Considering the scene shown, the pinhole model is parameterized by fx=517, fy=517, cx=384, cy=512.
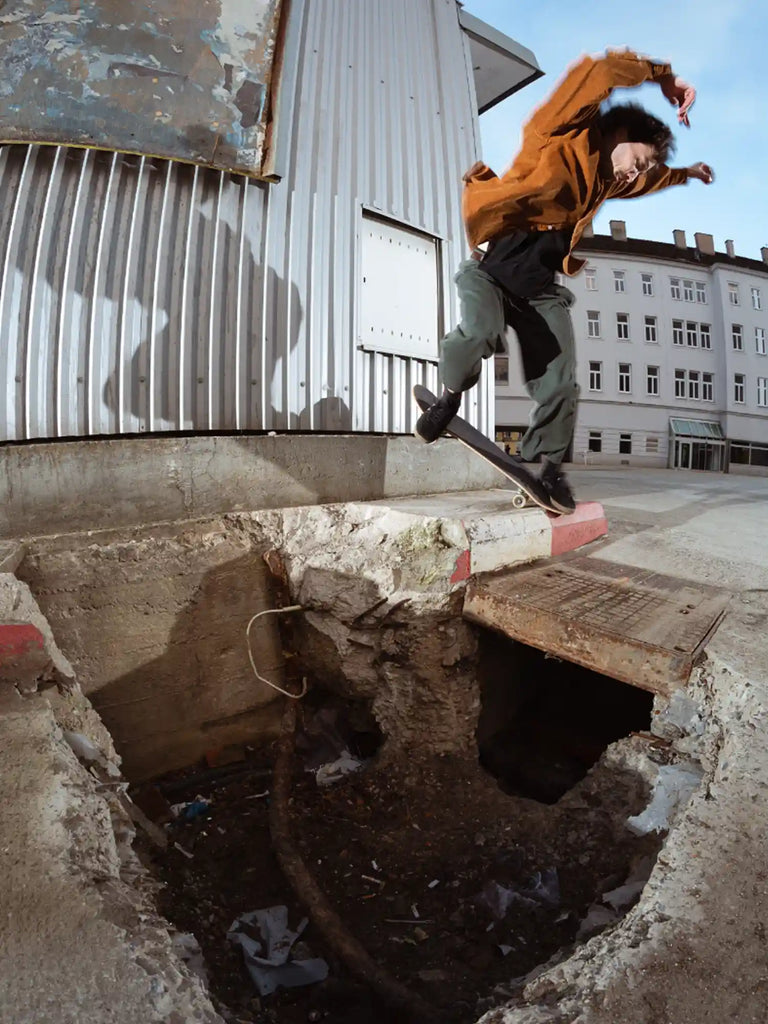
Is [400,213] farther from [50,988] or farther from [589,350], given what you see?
[589,350]

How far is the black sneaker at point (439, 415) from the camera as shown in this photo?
10.2ft

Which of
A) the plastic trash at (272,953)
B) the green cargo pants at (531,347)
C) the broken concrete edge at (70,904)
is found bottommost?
the plastic trash at (272,953)

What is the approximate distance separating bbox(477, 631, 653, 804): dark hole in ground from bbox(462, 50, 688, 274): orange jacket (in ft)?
7.98

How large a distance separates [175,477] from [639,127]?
3.41 meters

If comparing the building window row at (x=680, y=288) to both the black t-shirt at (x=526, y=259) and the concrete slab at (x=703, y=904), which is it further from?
the concrete slab at (x=703, y=904)

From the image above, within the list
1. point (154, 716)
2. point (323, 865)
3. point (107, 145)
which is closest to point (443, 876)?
point (323, 865)

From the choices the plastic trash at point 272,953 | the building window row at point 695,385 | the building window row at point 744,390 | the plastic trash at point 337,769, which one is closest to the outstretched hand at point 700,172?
the plastic trash at point 337,769

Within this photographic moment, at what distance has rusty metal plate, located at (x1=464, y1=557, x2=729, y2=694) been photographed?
208cm

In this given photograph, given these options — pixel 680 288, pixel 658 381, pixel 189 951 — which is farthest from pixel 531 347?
pixel 680 288

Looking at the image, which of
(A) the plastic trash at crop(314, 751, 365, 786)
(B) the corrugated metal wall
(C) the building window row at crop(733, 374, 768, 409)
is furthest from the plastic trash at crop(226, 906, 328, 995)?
(C) the building window row at crop(733, 374, 768, 409)

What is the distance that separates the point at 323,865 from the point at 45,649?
181cm

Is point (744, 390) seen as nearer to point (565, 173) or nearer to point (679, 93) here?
point (679, 93)

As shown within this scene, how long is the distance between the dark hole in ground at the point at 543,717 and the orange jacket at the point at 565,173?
2.43m

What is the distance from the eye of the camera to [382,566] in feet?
10.2
